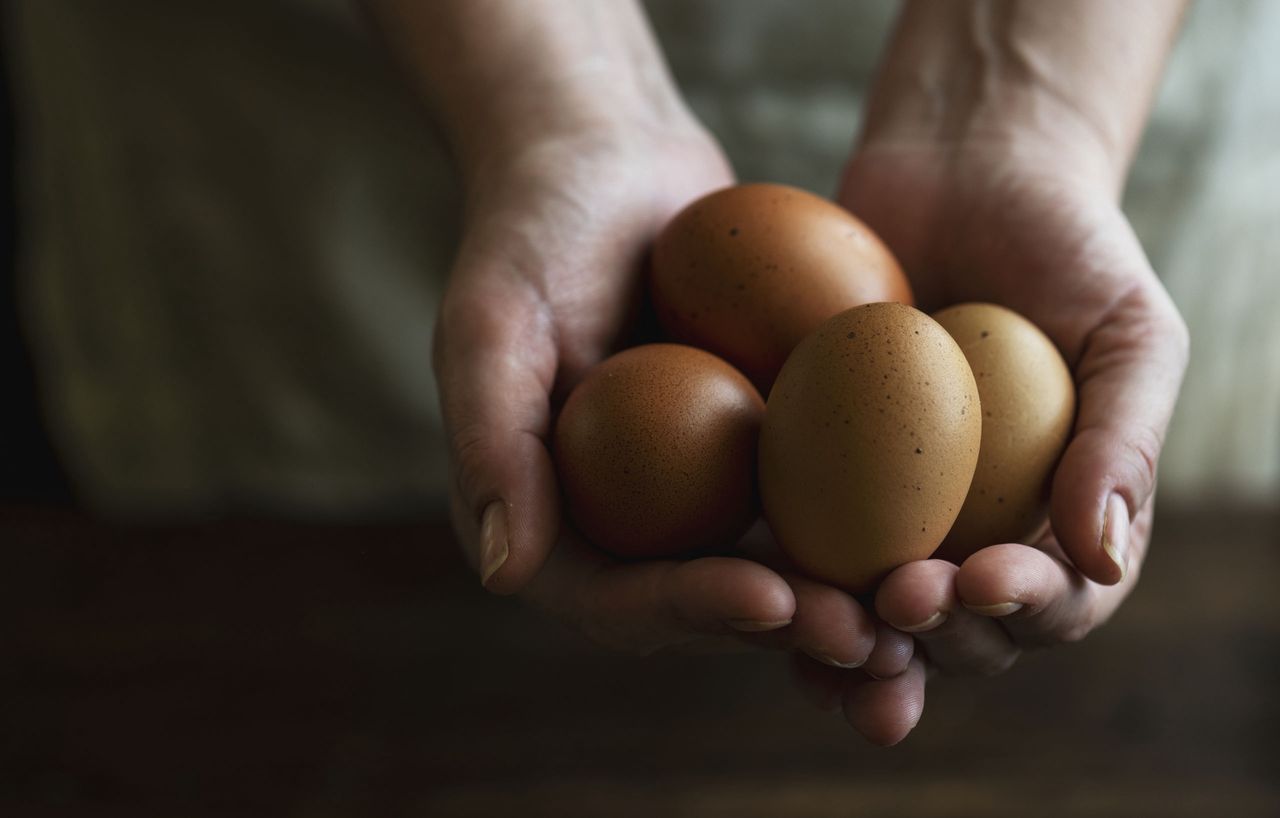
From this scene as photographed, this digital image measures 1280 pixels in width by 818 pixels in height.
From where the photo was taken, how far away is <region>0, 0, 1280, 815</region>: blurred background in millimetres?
1346

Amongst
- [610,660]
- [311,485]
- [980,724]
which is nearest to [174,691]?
[311,485]

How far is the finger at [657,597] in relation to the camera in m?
0.66

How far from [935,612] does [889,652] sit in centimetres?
5

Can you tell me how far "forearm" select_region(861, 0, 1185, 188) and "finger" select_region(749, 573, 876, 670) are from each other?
0.51 meters

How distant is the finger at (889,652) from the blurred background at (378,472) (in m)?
0.71

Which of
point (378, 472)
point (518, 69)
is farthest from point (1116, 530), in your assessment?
point (378, 472)

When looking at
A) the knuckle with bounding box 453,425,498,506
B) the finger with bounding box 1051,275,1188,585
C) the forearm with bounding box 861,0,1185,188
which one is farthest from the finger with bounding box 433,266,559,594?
the forearm with bounding box 861,0,1185,188

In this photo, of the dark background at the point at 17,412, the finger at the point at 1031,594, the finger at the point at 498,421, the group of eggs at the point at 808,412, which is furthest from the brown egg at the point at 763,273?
the dark background at the point at 17,412

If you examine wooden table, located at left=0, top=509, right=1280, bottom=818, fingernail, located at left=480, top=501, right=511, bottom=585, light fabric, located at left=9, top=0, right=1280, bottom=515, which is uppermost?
fingernail, located at left=480, top=501, right=511, bottom=585

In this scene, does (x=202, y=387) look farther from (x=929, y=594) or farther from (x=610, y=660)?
(x=929, y=594)

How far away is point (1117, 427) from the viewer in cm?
74

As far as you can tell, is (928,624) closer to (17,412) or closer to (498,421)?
(498,421)

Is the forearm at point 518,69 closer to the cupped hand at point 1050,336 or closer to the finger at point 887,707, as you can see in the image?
the cupped hand at point 1050,336

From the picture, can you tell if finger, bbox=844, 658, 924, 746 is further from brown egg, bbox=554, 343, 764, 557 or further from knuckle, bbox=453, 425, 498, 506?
knuckle, bbox=453, 425, 498, 506
